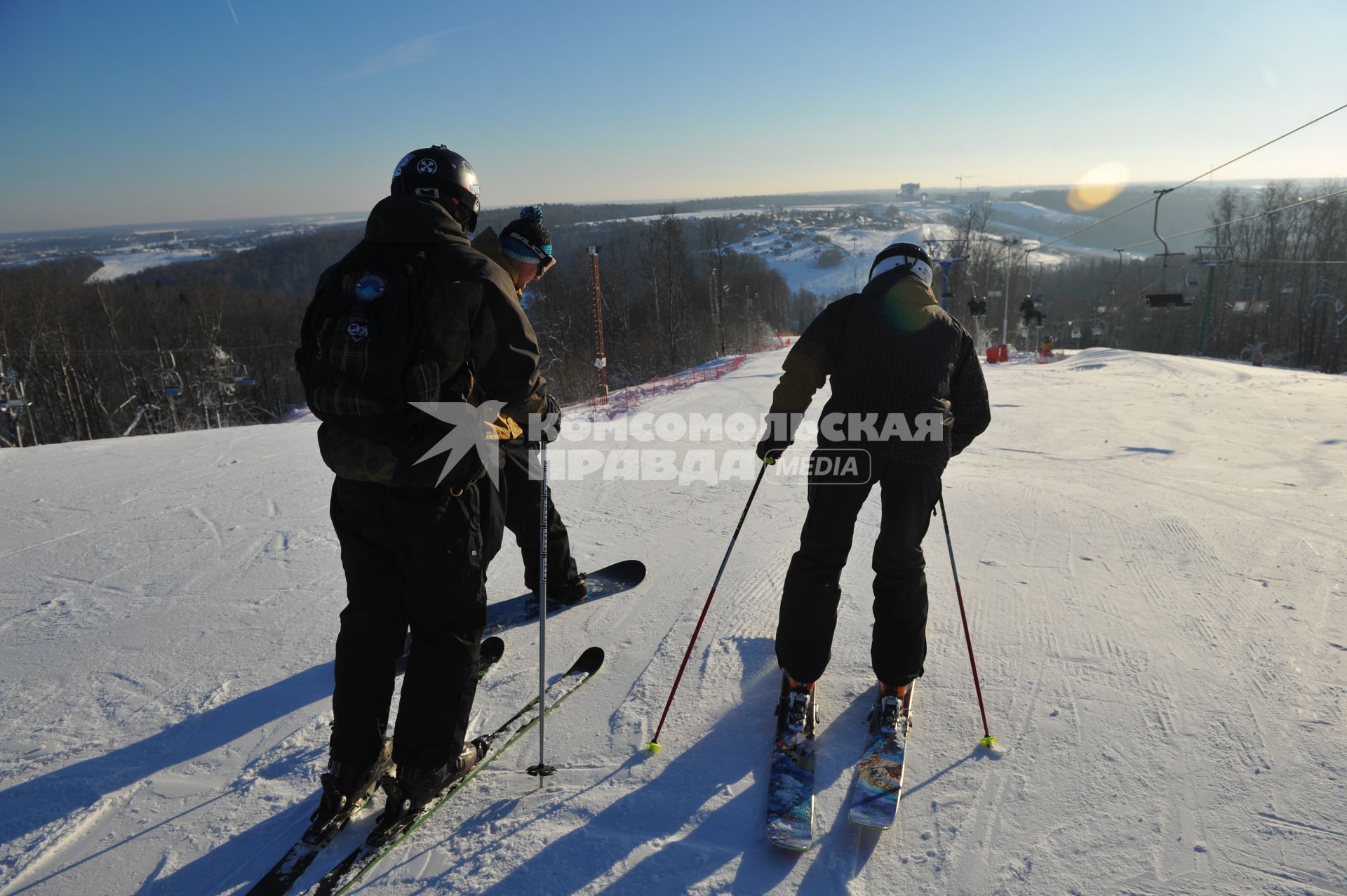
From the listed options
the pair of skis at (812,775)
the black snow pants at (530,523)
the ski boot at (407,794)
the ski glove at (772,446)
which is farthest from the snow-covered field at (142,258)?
the pair of skis at (812,775)

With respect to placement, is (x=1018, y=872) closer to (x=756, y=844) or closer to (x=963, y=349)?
(x=756, y=844)

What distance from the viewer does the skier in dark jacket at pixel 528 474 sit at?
110 inches

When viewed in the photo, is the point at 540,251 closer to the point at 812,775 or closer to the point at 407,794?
the point at 407,794

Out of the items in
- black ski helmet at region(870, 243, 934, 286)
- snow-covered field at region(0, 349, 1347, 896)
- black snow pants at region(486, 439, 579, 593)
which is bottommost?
snow-covered field at region(0, 349, 1347, 896)

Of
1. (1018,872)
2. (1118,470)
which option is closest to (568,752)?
(1018,872)

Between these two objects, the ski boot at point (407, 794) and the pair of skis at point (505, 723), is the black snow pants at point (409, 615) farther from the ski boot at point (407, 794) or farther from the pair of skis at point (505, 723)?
the pair of skis at point (505, 723)

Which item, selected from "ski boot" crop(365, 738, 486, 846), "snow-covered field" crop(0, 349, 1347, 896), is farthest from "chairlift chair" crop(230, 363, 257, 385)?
"ski boot" crop(365, 738, 486, 846)

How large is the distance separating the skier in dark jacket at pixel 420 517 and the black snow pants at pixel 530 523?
1.01 meters

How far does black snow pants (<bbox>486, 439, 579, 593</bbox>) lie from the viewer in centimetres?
318

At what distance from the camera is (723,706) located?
2.61 m

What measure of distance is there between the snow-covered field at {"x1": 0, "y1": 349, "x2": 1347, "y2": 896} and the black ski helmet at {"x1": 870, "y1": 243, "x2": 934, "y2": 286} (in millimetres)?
1650

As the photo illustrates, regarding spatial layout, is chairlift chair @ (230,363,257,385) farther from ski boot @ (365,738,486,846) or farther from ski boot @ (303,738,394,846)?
ski boot @ (365,738,486,846)

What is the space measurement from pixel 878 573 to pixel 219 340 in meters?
57.1

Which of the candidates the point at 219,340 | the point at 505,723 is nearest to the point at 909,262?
the point at 505,723
